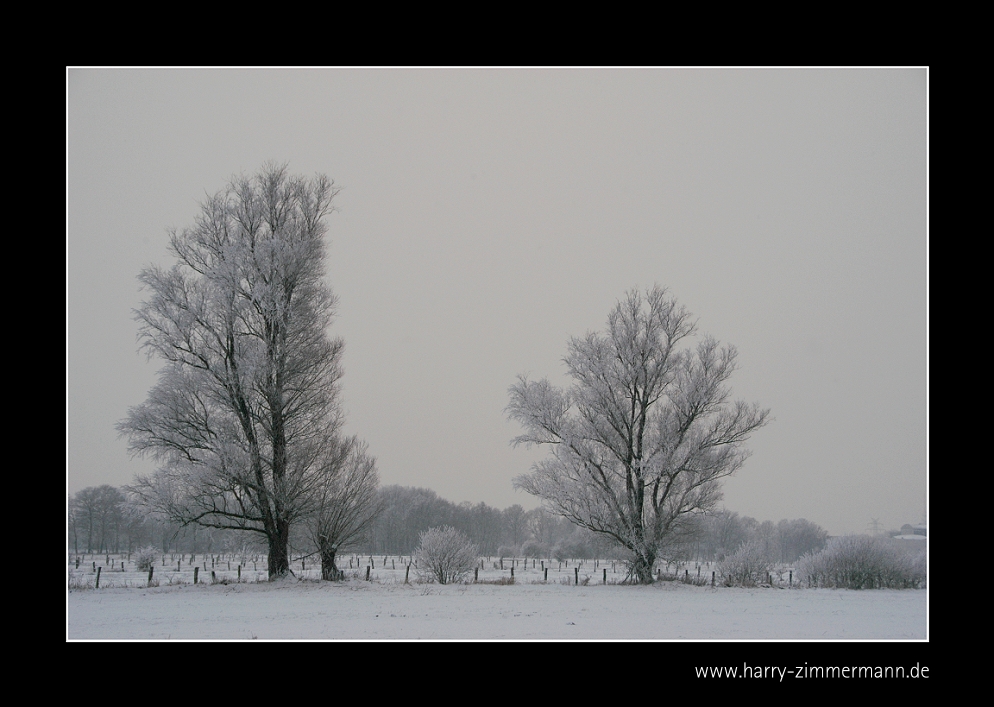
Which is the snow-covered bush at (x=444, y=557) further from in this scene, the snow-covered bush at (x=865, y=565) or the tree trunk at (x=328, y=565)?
the snow-covered bush at (x=865, y=565)

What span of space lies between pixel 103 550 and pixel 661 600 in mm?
59953

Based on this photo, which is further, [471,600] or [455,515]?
[455,515]

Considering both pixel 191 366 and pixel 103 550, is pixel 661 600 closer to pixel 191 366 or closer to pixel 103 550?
pixel 191 366

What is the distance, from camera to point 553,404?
21609 millimetres

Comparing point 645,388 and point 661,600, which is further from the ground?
point 645,388

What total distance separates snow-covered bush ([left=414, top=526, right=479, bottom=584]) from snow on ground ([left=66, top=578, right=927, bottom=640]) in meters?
1.44

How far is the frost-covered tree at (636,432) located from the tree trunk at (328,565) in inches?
236

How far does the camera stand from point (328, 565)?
1947 cm

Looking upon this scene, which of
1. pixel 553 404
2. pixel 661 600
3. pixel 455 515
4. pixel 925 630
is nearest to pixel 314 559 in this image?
pixel 553 404

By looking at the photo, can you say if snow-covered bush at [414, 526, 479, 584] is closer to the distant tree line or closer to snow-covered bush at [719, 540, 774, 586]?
the distant tree line

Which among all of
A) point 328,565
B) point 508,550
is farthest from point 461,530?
point 508,550

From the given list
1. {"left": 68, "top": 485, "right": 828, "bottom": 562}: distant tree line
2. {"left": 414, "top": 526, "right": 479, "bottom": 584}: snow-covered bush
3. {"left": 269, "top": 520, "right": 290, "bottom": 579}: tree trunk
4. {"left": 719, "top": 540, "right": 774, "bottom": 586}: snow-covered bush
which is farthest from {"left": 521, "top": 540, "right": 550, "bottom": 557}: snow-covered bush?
{"left": 269, "top": 520, "right": 290, "bottom": 579}: tree trunk
